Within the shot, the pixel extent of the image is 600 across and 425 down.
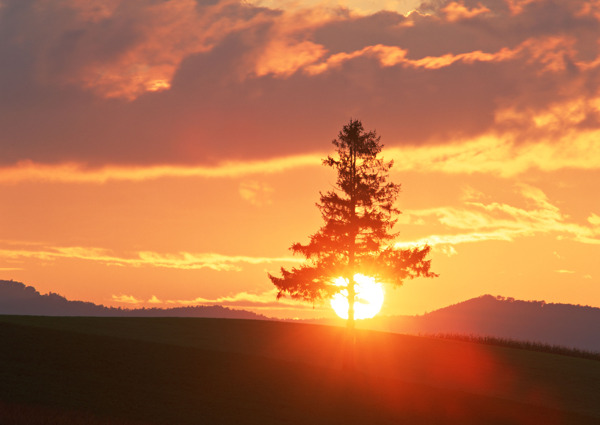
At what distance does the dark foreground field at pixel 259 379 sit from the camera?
90.8 feet

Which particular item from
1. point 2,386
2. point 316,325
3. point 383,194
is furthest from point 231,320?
point 2,386

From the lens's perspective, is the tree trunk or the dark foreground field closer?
the dark foreground field

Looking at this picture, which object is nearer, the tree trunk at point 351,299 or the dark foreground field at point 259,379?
the dark foreground field at point 259,379

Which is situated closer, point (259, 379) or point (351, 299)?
point (259, 379)

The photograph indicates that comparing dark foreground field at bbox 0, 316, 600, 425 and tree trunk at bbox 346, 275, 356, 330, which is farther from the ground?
tree trunk at bbox 346, 275, 356, 330

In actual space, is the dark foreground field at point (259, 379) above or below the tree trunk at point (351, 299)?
below

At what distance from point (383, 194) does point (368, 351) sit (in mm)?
10223

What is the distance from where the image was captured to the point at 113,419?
24.7 m

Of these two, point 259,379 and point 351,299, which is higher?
point 351,299

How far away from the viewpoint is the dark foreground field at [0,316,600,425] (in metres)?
27.7

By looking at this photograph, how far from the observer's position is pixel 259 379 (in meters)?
33.8

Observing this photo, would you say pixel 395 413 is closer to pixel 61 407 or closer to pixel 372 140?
pixel 61 407

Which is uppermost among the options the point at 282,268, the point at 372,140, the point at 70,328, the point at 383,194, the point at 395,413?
the point at 372,140

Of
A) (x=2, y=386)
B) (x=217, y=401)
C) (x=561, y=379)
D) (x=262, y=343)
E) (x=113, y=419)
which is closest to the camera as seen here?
(x=113, y=419)
